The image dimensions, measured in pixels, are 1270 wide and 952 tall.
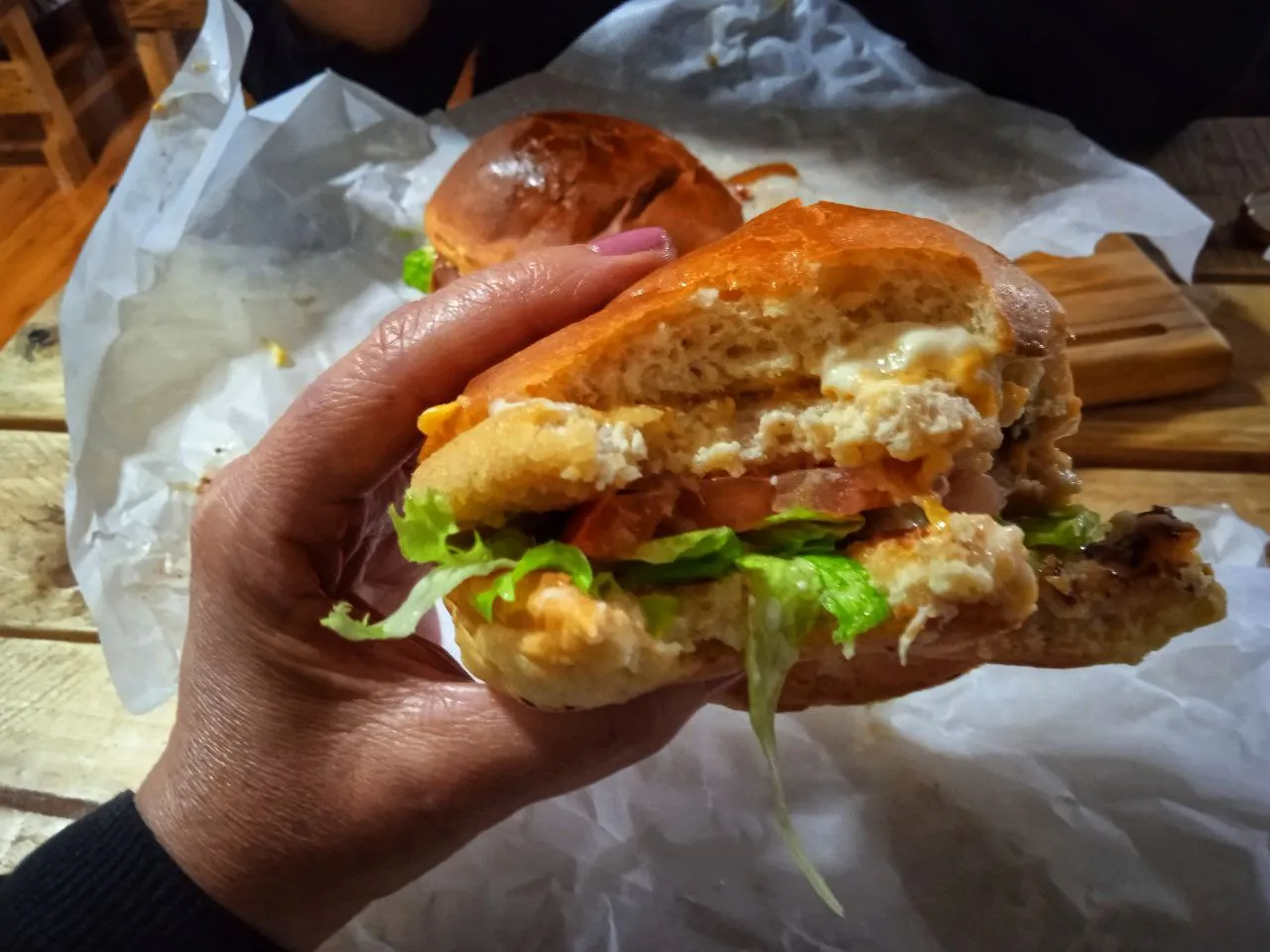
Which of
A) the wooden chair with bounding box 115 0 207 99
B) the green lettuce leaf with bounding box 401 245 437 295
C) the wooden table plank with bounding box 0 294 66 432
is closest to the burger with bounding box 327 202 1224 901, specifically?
the green lettuce leaf with bounding box 401 245 437 295

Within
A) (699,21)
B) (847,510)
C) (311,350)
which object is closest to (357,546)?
(847,510)

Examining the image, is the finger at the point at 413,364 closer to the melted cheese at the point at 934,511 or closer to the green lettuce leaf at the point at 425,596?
the green lettuce leaf at the point at 425,596

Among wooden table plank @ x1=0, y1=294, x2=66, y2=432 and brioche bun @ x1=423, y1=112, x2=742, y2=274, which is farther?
brioche bun @ x1=423, y1=112, x2=742, y2=274

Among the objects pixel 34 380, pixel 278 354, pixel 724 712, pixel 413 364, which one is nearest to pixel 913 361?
pixel 413 364

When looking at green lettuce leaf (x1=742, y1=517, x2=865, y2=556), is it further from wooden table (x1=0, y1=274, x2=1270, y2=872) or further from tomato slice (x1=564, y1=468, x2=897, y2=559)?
wooden table (x1=0, y1=274, x2=1270, y2=872)

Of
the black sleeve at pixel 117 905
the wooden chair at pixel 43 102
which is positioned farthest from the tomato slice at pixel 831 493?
the wooden chair at pixel 43 102

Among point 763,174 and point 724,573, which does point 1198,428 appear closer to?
point 763,174
